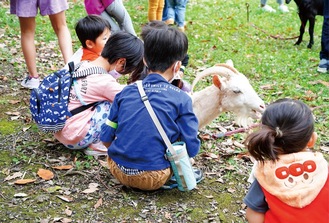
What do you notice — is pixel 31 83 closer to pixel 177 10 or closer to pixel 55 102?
pixel 55 102

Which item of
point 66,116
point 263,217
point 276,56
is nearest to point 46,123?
point 66,116

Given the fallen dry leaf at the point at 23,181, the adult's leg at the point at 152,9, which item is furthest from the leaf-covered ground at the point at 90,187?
the adult's leg at the point at 152,9

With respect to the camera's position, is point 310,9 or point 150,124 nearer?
point 150,124

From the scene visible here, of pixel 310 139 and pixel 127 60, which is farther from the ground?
pixel 310 139

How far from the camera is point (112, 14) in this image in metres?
5.55

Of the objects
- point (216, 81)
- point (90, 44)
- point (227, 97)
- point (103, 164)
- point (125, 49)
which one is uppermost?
point (125, 49)

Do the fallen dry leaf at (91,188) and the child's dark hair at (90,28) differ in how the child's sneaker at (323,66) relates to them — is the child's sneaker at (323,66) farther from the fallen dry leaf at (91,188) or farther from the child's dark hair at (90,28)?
the fallen dry leaf at (91,188)

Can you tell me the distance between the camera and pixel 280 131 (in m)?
2.14

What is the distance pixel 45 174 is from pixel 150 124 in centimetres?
101

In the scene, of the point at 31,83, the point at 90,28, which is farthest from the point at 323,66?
the point at 31,83

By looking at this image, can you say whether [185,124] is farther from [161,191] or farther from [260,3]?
[260,3]

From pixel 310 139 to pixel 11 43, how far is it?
545 centimetres

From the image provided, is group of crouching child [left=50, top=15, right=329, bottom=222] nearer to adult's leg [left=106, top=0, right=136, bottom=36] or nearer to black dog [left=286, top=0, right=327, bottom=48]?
adult's leg [left=106, top=0, right=136, bottom=36]

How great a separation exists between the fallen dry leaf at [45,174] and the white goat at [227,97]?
51.7 inches
